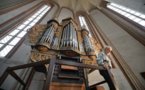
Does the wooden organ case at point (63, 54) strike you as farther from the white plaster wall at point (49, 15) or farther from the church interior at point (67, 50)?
the white plaster wall at point (49, 15)

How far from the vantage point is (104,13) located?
802 centimetres

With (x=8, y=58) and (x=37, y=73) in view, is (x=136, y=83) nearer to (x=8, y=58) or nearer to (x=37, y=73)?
(x=37, y=73)

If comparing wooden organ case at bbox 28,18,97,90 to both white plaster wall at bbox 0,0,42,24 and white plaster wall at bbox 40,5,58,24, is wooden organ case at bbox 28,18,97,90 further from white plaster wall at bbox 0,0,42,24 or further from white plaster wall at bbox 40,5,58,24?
white plaster wall at bbox 40,5,58,24

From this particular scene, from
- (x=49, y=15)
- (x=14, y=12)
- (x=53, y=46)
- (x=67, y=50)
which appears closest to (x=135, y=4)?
(x=67, y=50)

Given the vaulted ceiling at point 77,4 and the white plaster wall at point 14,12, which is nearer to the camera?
the white plaster wall at point 14,12

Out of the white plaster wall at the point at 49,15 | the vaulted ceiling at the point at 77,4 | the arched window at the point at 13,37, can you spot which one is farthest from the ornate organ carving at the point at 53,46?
the vaulted ceiling at the point at 77,4

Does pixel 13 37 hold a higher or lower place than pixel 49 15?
lower

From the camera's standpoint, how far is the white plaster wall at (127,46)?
13.5 ft

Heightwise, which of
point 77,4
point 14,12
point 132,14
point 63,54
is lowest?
point 63,54

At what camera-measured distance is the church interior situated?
10.1ft

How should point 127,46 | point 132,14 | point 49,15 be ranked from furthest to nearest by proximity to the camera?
1. point 49,15
2. point 132,14
3. point 127,46

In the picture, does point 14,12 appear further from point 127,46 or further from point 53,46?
point 127,46

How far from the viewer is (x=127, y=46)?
4.90 m

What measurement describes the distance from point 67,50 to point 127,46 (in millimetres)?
2441
